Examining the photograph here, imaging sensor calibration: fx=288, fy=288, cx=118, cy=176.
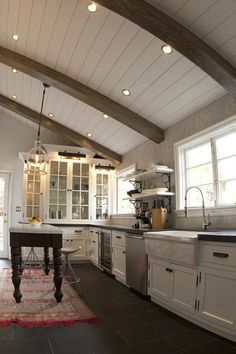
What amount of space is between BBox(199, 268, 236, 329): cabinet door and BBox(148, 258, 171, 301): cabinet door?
0.53m

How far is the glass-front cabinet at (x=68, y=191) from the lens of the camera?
258 inches

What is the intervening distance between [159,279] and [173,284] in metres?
Answer: 0.27

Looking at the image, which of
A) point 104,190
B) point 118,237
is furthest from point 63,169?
point 118,237

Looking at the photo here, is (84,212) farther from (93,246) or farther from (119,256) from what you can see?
(119,256)

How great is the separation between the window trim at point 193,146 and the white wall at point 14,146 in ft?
14.1

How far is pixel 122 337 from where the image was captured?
2430 mm

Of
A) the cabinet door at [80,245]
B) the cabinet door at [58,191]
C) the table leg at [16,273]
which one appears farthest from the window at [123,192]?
the table leg at [16,273]

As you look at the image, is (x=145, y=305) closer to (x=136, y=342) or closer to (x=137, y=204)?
(x=136, y=342)

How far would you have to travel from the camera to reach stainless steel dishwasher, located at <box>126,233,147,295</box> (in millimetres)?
3547

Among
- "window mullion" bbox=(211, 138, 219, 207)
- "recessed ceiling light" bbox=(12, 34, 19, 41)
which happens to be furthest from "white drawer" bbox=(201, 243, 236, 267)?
"recessed ceiling light" bbox=(12, 34, 19, 41)

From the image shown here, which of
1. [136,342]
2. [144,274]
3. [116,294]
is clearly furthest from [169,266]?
[116,294]

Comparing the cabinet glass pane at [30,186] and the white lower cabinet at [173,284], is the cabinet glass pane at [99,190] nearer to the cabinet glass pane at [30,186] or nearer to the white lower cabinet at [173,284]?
the cabinet glass pane at [30,186]

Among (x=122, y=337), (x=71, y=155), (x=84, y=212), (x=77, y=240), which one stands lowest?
(x=122, y=337)

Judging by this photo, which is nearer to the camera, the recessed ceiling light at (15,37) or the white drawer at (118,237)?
the recessed ceiling light at (15,37)
